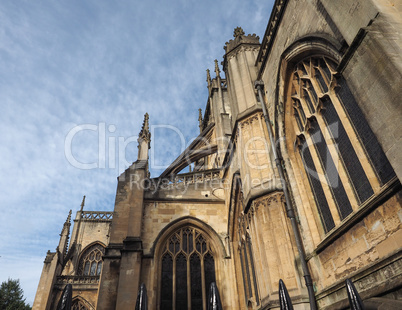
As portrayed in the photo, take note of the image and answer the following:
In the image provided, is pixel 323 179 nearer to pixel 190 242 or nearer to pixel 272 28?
pixel 272 28

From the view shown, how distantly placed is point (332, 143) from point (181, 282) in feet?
21.7

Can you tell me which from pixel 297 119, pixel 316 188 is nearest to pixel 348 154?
pixel 316 188

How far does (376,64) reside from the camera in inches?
136

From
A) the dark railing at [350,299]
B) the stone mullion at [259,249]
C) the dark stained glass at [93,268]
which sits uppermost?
the dark stained glass at [93,268]

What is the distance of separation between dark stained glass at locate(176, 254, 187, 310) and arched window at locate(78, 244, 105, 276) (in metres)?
16.9

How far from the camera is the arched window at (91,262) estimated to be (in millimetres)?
23641

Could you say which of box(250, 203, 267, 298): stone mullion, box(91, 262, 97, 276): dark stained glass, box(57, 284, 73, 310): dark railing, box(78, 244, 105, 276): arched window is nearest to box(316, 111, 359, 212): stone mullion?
box(250, 203, 267, 298): stone mullion

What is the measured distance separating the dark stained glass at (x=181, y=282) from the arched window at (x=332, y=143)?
528 cm

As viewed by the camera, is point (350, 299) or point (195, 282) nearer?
point (350, 299)

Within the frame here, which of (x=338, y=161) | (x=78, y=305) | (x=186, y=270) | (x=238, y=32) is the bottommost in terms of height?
(x=186, y=270)

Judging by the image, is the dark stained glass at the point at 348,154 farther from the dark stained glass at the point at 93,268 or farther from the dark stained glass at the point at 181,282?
the dark stained glass at the point at 93,268

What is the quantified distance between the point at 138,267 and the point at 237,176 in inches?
161

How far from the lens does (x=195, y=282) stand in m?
9.24

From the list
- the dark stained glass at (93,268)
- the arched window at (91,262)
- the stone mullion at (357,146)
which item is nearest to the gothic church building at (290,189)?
the stone mullion at (357,146)
